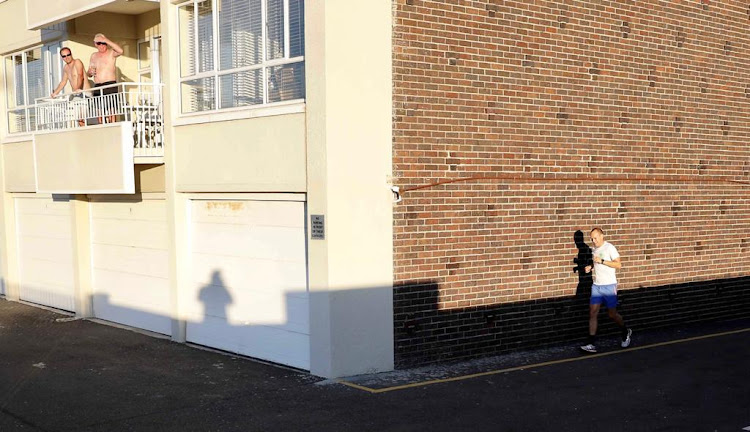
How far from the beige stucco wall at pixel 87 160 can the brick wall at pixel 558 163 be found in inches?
186

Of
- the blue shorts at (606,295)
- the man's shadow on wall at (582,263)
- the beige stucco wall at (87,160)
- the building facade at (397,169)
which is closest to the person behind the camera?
the building facade at (397,169)

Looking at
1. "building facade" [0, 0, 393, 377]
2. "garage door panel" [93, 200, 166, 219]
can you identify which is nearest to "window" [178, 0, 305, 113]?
"building facade" [0, 0, 393, 377]

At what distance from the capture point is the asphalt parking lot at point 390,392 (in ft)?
26.8

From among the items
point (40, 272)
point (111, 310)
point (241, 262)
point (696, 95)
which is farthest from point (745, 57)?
point (40, 272)

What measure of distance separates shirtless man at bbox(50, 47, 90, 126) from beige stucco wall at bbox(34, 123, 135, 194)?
0.68 metres

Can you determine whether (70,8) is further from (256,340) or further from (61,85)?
(256,340)

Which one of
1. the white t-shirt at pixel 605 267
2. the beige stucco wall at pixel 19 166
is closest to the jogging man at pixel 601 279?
the white t-shirt at pixel 605 267

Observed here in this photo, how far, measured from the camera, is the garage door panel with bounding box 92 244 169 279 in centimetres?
1328

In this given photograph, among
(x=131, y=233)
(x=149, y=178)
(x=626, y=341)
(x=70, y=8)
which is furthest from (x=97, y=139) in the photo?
(x=626, y=341)

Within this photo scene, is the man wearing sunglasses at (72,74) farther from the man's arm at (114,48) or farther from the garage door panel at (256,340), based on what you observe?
the garage door panel at (256,340)

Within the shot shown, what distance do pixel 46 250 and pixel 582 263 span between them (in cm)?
1074

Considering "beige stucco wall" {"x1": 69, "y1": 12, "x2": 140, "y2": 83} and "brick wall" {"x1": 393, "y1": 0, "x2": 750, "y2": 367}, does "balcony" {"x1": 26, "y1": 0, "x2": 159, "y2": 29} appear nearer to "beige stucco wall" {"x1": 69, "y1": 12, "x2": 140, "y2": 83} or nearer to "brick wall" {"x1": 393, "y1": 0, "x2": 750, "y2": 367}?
"beige stucco wall" {"x1": 69, "y1": 12, "x2": 140, "y2": 83}

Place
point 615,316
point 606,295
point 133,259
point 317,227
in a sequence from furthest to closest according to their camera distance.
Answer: point 133,259
point 615,316
point 606,295
point 317,227

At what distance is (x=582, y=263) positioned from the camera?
12.1 m
